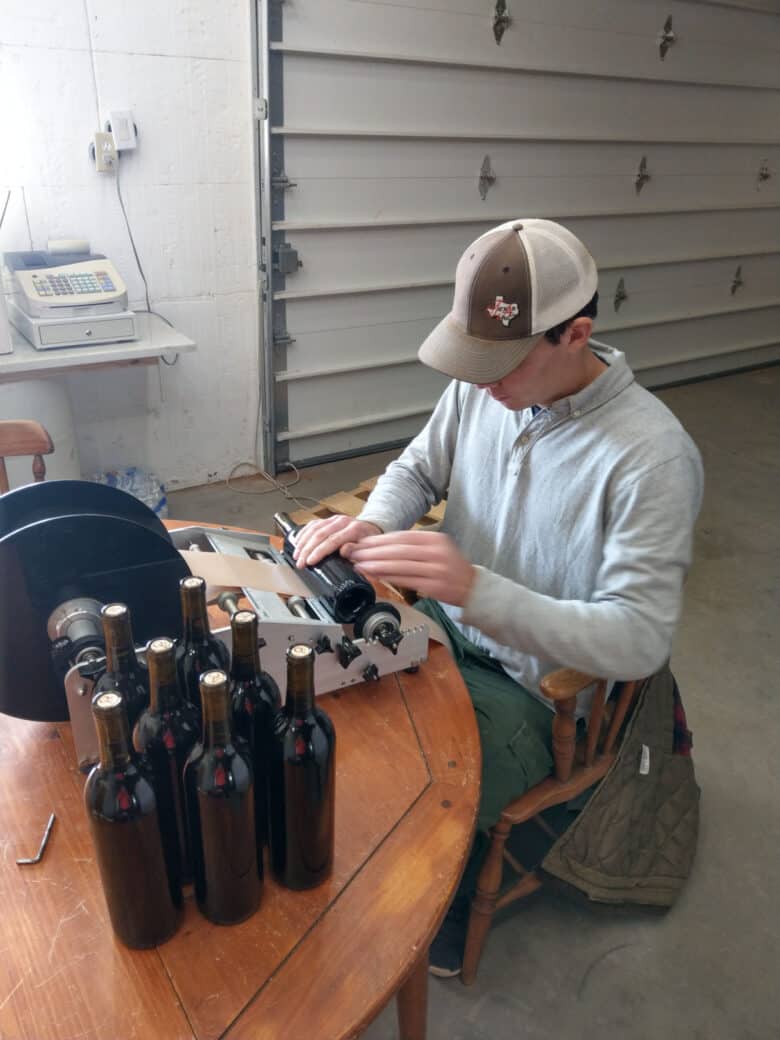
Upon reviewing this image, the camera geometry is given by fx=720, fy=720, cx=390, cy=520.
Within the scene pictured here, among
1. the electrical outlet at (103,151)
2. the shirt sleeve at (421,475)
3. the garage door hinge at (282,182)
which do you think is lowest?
the shirt sleeve at (421,475)

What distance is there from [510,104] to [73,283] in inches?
97.5

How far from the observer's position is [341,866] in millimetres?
818

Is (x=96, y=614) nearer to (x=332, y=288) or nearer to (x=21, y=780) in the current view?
(x=21, y=780)

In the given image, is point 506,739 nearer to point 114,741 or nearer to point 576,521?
point 576,521

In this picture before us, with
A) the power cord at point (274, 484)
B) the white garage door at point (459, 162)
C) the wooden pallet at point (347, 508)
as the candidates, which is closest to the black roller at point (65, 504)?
the wooden pallet at point (347, 508)

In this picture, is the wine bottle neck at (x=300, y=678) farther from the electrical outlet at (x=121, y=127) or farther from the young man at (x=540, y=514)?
the electrical outlet at (x=121, y=127)

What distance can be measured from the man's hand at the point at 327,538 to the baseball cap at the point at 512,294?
1.02 ft

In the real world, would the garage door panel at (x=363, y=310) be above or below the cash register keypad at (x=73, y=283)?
below

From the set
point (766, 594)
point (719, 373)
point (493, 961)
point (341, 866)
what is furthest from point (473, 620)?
point (719, 373)

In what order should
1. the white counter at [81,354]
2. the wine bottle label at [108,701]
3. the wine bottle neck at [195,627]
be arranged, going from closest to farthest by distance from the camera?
the wine bottle label at [108,701] → the wine bottle neck at [195,627] → the white counter at [81,354]

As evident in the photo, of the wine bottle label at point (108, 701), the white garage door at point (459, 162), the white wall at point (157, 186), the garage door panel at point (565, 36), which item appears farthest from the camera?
the white garage door at point (459, 162)

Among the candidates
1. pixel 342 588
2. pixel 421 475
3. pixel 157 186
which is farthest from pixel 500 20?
pixel 342 588

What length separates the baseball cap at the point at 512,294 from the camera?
1.09 m

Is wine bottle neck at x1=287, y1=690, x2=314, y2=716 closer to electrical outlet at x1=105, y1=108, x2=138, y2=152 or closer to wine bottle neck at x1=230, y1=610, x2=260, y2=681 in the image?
wine bottle neck at x1=230, y1=610, x2=260, y2=681
